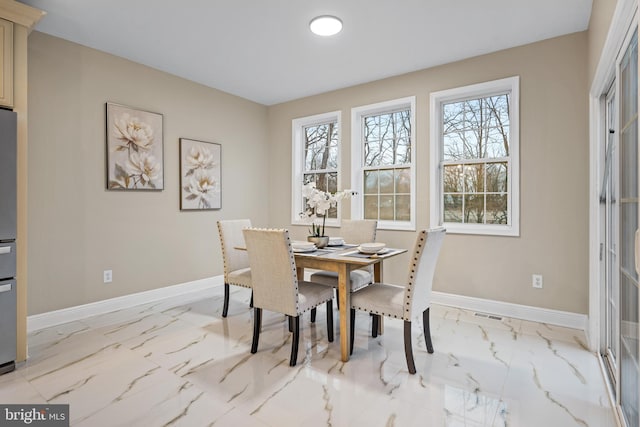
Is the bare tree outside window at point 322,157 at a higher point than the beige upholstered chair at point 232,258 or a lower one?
higher

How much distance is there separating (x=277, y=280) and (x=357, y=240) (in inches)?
54.5

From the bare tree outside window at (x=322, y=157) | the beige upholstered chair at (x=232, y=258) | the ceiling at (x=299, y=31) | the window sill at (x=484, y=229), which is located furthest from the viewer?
the bare tree outside window at (x=322, y=157)

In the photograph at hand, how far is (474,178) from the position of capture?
12.2 ft

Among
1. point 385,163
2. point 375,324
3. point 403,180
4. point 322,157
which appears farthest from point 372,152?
point 375,324

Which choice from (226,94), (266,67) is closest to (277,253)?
(266,67)

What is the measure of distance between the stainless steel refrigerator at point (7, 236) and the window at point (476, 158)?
3.62 meters

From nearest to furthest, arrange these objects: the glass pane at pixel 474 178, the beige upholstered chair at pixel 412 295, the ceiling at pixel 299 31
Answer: the beige upholstered chair at pixel 412 295 → the ceiling at pixel 299 31 → the glass pane at pixel 474 178

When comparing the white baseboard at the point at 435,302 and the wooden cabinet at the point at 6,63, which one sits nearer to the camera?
the wooden cabinet at the point at 6,63

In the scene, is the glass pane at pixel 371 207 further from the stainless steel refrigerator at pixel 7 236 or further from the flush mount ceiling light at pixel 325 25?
the stainless steel refrigerator at pixel 7 236

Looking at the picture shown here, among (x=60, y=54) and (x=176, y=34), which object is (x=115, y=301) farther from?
(x=176, y=34)

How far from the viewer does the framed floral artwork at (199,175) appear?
4.21 m

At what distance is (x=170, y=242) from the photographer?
13.5 ft

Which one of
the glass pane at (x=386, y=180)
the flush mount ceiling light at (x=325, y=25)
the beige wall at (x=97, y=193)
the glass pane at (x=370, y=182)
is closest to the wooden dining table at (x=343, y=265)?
the glass pane at (x=386, y=180)

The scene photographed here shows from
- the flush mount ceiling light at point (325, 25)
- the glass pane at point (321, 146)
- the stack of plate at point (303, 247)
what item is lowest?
the stack of plate at point (303, 247)
